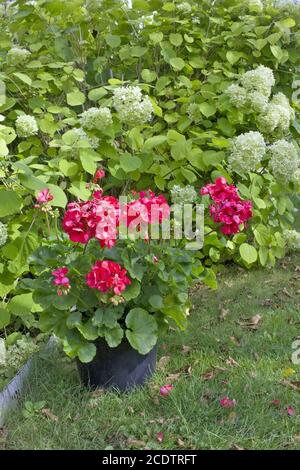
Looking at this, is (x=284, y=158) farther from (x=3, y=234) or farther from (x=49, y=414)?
(x=49, y=414)

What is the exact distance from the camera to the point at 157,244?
247cm

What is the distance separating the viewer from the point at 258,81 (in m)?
3.15

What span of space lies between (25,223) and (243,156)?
44.2 inches

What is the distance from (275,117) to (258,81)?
0.21 meters

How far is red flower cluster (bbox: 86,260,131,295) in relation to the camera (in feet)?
6.72

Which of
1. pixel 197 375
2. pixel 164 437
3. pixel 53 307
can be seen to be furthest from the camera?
pixel 197 375

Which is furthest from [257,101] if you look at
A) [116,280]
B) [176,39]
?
[116,280]

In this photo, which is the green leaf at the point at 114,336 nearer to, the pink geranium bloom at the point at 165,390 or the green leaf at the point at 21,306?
the pink geranium bloom at the point at 165,390

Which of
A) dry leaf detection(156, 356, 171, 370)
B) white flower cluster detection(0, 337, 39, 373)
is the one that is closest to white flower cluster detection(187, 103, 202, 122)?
dry leaf detection(156, 356, 171, 370)

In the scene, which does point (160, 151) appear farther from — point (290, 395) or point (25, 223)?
point (290, 395)

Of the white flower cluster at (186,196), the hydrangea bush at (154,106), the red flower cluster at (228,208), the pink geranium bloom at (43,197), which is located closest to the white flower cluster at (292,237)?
the hydrangea bush at (154,106)

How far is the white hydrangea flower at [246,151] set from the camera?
2990 millimetres

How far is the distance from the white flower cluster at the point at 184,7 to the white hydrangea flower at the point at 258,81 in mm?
653

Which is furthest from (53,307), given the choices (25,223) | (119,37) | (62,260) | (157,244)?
(119,37)
